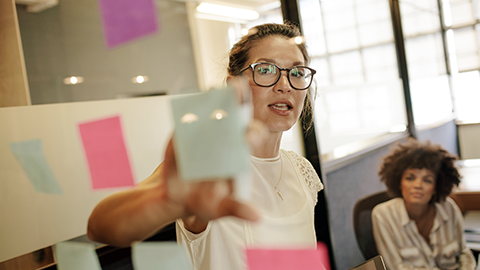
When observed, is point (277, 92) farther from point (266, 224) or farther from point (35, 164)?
point (35, 164)

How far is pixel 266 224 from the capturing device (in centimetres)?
53

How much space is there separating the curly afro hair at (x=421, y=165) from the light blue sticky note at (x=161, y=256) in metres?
1.28

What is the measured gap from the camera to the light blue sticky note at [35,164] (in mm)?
456

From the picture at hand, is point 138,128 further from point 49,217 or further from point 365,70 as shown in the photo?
point 365,70

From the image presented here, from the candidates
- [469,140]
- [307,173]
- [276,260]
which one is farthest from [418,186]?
[276,260]

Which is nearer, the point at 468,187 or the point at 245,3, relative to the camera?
the point at 245,3

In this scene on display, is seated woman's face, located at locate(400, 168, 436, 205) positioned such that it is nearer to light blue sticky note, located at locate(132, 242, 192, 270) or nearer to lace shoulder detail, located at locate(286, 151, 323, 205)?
lace shoulder detail, located at locate(286, 151, 323, 205)

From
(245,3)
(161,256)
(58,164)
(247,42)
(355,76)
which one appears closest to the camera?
(161,256)

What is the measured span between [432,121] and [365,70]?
408mm

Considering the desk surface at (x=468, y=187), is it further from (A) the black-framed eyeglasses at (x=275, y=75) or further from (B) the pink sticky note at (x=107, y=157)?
(B) the pink sticky note at (x=107, y=157)

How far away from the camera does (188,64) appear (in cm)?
62

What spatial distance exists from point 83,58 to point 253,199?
37 cm

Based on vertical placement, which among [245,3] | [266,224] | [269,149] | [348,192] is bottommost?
[348,192]

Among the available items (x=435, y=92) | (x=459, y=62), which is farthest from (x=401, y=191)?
(x=459, y=62)
